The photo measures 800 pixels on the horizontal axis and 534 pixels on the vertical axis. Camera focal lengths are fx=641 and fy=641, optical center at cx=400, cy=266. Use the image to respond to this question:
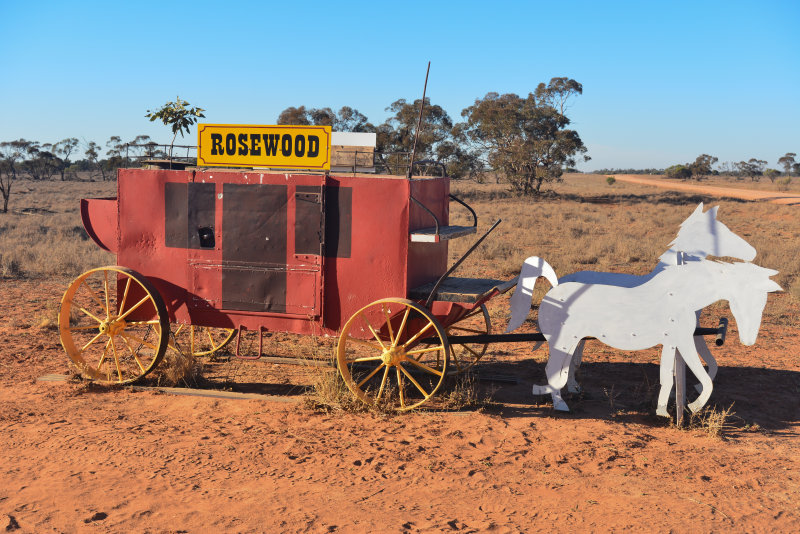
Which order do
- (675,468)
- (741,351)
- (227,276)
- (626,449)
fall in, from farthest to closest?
(741,351), (227,276), (626,449), (675,468)

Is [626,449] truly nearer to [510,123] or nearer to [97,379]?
[97,379]

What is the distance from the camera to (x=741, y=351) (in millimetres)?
9844

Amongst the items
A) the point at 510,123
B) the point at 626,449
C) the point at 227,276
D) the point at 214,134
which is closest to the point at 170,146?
the point at 214,134

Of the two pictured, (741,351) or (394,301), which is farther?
(741,351)

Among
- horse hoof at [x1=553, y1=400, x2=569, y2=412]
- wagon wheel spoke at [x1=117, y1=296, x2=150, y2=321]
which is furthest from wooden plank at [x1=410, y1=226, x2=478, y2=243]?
wagon wheel spoke at [x1=117, y1=296, x2=150, y2=321]

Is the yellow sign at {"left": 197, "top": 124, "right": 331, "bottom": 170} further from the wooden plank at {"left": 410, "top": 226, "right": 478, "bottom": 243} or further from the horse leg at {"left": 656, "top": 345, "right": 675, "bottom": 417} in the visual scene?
the horse leg at {"left": 656, "top": 345, "right": 675, "bottom": 417}

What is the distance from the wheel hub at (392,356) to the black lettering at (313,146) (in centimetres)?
228

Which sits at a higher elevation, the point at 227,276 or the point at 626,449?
the point at 227,276

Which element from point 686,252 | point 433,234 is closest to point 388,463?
point 433,234

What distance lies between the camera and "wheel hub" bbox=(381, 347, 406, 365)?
6691 mm

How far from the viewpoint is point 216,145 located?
24.2ft

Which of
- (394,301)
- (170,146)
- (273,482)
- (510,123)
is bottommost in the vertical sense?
(273,482)

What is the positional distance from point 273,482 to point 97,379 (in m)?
3.54

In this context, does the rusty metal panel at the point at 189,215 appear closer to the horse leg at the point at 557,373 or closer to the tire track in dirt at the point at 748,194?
the horse leg at the point at 557,373
